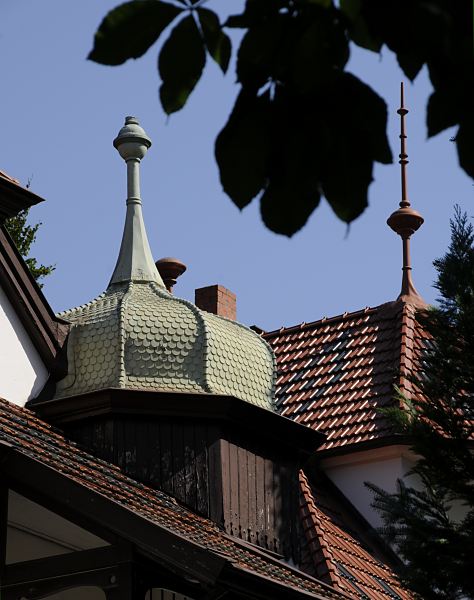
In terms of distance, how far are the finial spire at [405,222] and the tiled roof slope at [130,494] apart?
336 inches

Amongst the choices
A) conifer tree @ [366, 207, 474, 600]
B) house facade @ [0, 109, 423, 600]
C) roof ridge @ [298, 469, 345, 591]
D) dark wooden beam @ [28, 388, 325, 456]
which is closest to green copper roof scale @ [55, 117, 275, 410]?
house facade @ [0, 109, 423, 600]

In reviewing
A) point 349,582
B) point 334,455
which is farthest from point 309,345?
point 349,582

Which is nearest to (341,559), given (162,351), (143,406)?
(162,351)

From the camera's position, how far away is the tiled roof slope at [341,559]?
50.7 feet

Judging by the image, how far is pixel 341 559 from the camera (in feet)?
53.3

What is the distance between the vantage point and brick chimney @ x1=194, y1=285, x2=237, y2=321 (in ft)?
71.2

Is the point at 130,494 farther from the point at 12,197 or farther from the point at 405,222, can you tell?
the point at 405,222

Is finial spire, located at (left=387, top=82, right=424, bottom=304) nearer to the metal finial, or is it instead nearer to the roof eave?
the metal finial

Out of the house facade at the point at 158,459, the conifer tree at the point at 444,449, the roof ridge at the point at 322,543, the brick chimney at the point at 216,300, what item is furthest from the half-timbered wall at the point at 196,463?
the brick chimney at the point at 216,300

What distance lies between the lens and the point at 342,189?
124 inches

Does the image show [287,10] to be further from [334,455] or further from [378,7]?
[334,455]

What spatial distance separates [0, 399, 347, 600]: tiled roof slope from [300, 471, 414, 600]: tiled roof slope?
2.15 metres

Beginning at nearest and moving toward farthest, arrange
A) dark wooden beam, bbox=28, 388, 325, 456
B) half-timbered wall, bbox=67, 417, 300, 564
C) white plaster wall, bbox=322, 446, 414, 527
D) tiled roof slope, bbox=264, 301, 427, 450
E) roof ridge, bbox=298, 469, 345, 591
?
half-timbered wall, bbox=67, 417, 300, 564, dark wooden beam, bbox=28, 388, 325, 456, roof ridge, bbox=298, 469, 345, 591, white plaster wall, bbox=322, 446, 414, 527, tiled roof slope, bbox=264, 301, 427, 450

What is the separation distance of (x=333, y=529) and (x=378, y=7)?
14.5 metres
